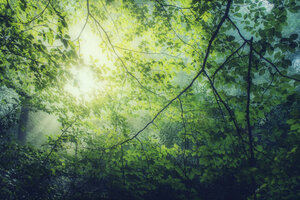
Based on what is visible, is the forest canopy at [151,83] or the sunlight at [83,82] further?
the sunlight at [83,82]

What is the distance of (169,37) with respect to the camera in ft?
10.7

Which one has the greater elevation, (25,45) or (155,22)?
(155,22)

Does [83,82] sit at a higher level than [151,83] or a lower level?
lower

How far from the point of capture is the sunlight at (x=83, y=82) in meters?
2.60

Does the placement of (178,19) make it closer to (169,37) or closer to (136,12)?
(169,37)

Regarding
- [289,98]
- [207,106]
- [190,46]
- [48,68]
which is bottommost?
[289,98]

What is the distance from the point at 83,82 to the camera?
9.77ft

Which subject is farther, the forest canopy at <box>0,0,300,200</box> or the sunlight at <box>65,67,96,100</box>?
the sunlight at <box>65,67,96,100</box>

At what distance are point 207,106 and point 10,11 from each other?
377 cm

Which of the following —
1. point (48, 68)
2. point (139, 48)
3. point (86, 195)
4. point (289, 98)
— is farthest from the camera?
point (86, 195)

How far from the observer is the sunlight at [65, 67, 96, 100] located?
2604 millimetres

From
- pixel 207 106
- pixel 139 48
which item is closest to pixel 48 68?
pixel 139 48

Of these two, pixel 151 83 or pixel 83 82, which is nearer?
pixel 83 82

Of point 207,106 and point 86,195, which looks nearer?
point 207,106
